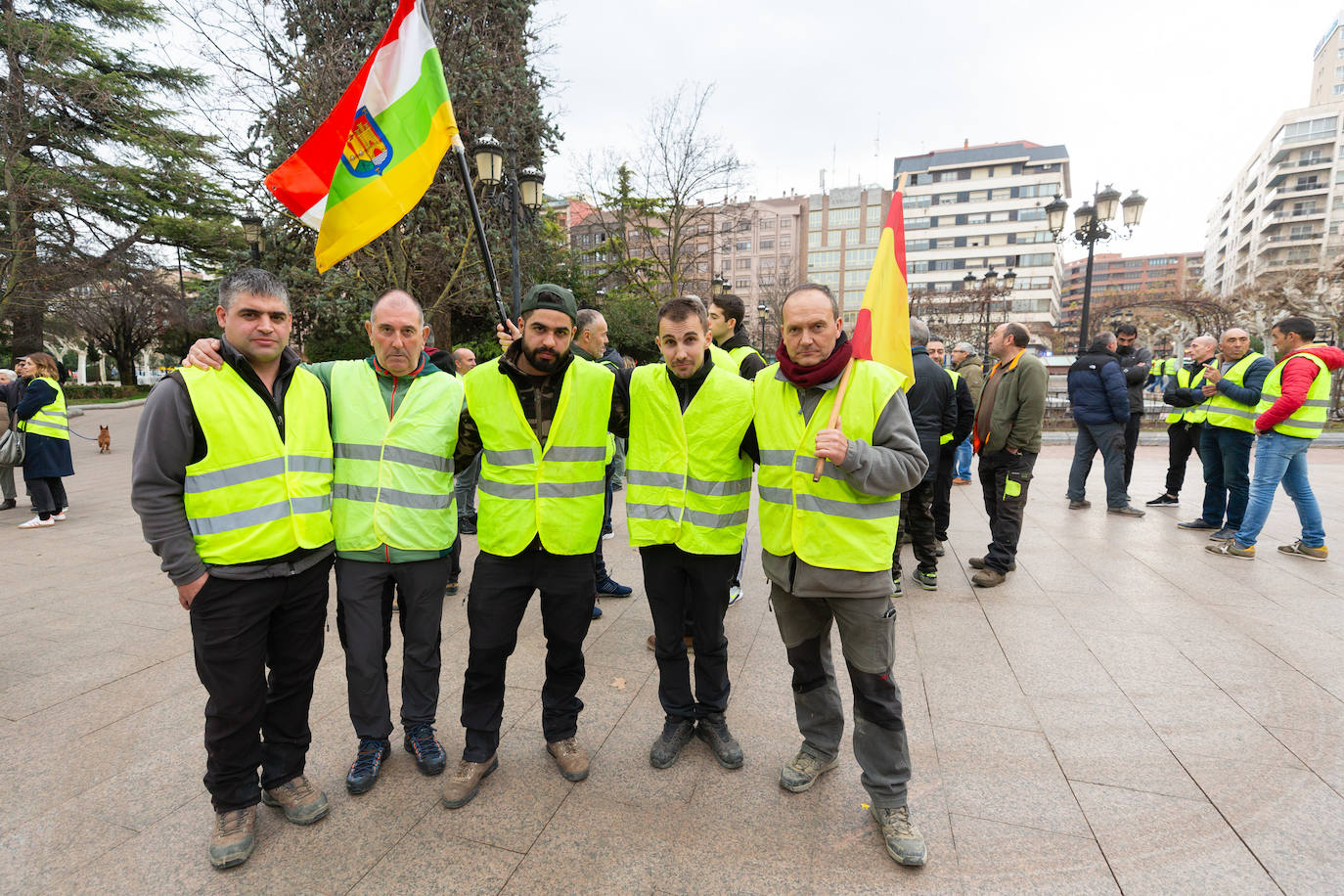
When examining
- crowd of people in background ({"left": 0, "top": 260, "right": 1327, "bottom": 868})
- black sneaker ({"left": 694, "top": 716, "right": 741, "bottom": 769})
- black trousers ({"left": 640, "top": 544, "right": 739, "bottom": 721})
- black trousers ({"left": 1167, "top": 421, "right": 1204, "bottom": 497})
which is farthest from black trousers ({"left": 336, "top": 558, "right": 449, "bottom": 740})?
Result: black trousers ({"left": 1167, "top": 421, "right": 1204, "bottom": 497})

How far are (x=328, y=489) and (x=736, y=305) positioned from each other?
3.10 m

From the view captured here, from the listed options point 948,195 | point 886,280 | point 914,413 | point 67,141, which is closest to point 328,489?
point 886,280

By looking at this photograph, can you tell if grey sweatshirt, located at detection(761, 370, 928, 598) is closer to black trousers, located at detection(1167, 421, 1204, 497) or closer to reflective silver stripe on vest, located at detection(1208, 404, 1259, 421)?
reflective silver stripe on vest, located at detection(1208, 404, 1259, 421)

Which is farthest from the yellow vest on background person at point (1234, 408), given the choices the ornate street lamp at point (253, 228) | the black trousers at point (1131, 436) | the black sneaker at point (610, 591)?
the ornate street lamp at point (253, 228)

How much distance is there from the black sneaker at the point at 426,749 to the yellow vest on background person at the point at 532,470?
95 cm

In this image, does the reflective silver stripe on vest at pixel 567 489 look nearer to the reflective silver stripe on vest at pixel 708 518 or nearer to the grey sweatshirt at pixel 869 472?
the reflective silver stripe on vest at pixel 708 518

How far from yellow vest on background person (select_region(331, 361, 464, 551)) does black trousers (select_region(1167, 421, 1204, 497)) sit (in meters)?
9.34

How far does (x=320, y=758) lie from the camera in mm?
3025

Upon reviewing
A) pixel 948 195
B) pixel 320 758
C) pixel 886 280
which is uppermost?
pixel 948 195

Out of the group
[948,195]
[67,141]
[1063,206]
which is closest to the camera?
[1063,206]

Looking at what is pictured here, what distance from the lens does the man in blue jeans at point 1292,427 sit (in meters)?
5.87

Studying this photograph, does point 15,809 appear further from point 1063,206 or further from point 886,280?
point 1063,206

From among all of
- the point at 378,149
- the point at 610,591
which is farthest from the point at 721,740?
the point at 378,149

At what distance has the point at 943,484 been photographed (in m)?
5.98
